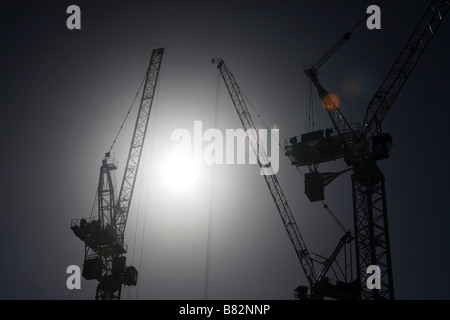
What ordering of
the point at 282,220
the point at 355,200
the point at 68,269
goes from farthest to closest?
1. the point at 282,220
2. the point at 68,269
3. the point at 355,200

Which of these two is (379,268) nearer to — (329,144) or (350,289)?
(350,289)

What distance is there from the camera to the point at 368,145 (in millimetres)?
79062

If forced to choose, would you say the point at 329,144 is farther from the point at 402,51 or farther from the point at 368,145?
the point at 402,51

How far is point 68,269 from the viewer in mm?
87250

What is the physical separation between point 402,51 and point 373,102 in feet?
24.7
